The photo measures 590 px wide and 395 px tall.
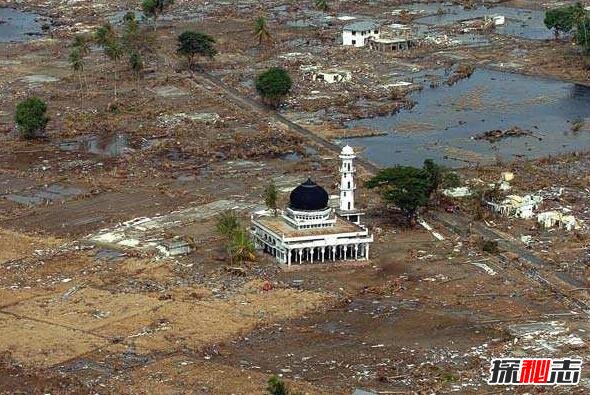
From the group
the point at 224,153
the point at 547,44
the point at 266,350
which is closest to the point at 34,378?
the point at 266,350

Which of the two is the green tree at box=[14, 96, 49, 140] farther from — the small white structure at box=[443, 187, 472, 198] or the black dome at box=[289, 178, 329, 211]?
the small white structure at box=[443, 187, 472, 198]

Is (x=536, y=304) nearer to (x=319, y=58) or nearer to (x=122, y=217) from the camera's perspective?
(x=122, y=217)

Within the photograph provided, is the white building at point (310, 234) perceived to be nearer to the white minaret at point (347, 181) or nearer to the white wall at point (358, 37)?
the white minaret at point (347, 181)

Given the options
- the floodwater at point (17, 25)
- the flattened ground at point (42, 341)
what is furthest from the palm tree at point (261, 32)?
the flattened ground at point (42, 341)

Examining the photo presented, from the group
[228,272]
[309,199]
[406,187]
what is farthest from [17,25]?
[228,272]

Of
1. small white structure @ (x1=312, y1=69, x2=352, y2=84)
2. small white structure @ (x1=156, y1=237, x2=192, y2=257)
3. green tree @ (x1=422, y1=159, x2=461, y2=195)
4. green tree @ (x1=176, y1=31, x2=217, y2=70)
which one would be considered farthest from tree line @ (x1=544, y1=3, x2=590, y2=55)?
small white structure @ (x1=156, y1=237, x2=192, y2=257)

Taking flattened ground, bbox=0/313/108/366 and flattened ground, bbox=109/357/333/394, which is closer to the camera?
flattened ground, bbox=109/357/333/394

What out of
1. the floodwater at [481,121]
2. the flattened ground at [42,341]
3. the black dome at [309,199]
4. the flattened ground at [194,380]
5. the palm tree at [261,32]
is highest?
the black dome at [309,199]
